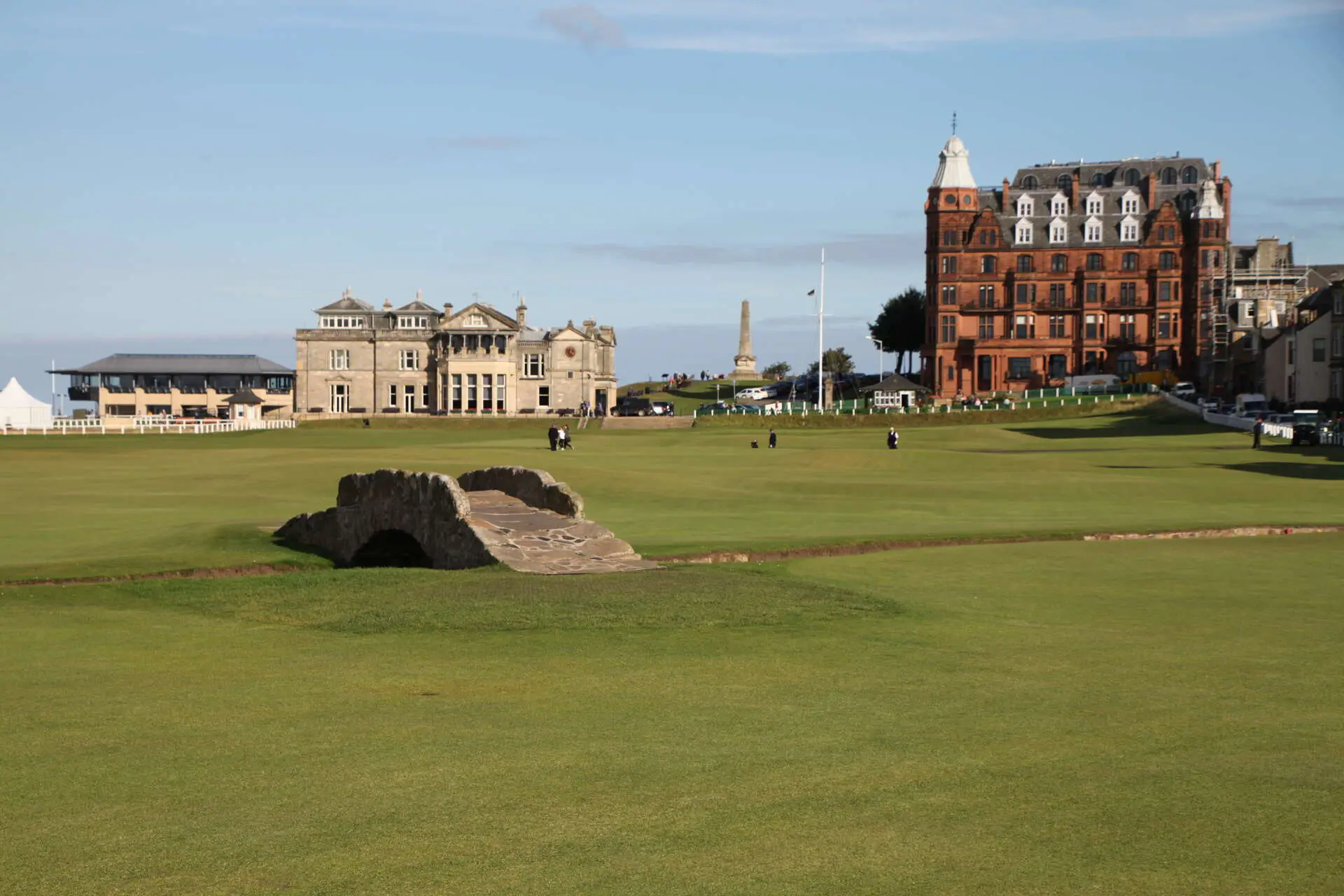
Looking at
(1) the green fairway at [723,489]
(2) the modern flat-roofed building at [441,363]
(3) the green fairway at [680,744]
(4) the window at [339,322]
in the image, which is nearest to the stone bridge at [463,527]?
(1) the green fairway at [723,489]

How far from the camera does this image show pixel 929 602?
76.7 feet

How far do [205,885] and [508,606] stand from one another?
43.2 feet

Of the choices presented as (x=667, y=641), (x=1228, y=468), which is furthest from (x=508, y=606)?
(x=1228, y=468)

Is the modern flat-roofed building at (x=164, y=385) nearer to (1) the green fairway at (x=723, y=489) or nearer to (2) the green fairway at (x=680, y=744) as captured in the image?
(1) the green fairway at (x=723, y=489)

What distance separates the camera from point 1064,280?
477 feet

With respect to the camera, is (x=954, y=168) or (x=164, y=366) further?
(x=164, y=366)

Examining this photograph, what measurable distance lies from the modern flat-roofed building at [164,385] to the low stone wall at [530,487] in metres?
163

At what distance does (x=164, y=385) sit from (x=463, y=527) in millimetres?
180130

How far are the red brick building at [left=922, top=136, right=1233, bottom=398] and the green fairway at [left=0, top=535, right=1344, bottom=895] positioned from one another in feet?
410

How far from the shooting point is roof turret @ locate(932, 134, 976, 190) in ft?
475

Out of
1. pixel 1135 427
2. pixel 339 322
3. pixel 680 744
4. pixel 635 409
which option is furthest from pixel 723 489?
pixel 339 322

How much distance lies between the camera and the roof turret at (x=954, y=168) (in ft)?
475

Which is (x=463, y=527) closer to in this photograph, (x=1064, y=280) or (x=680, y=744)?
(x=680, y=744)

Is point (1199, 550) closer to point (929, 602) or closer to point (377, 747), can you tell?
point (929, 602)
